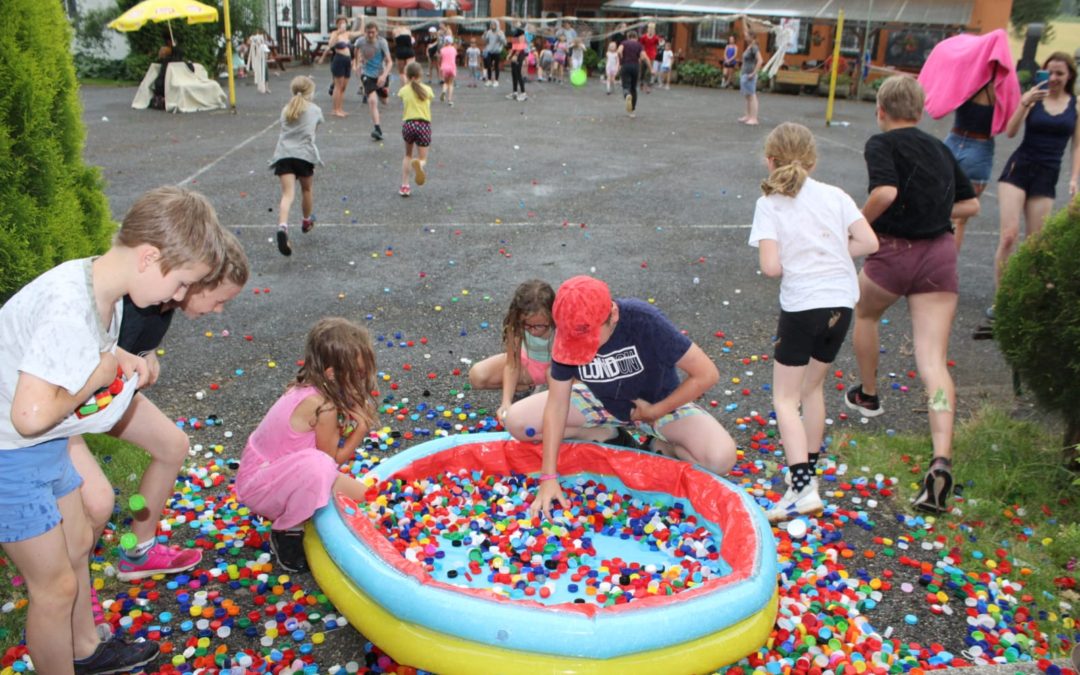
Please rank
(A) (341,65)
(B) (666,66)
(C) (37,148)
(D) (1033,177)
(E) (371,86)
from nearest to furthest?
1. (C) (37,148)
2. (D) (1033,177)
3. (E) (371,86)
4. (A) (341,65)
5. (B) (666,66)

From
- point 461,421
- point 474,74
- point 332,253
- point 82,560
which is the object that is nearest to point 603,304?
point 461,421

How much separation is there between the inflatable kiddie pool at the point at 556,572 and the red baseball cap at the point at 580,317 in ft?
2.85

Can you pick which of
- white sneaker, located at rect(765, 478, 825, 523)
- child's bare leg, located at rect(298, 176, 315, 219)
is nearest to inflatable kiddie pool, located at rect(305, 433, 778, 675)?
white sneaker, located at rect(765, 478, 825, 523)

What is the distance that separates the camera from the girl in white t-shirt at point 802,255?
410cm

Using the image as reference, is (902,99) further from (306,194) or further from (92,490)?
(306,194)

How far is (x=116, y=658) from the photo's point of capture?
3.14m

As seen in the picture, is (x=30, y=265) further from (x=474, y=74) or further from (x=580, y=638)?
(x=474, y=74)

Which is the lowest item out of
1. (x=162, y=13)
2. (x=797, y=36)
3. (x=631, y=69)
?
(x=631, y=69)

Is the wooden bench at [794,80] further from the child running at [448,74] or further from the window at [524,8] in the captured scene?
the window at [524,8]

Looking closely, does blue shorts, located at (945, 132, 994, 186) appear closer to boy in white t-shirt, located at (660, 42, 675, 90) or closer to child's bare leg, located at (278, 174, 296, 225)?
child's bare leg, located at (278, 174, 296, 225)

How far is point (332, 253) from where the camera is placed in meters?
8.27

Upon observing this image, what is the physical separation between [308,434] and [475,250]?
4914mm

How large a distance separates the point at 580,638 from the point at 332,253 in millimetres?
5981

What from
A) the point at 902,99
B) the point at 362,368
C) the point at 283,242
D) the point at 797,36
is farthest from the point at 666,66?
the point at 362,368
